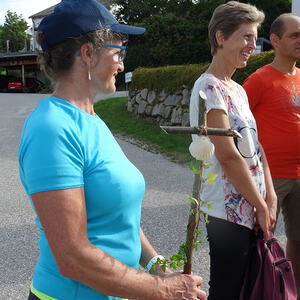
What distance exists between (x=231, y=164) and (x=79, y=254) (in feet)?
3.59

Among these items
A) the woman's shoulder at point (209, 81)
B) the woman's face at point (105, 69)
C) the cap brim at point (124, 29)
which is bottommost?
the woman's shoulder at point (209, 81)

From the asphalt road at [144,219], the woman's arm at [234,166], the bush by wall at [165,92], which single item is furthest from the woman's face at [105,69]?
the bush by wall at [165,92]

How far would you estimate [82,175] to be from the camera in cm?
118

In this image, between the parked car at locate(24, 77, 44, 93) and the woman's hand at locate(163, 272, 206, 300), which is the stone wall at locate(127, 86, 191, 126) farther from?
the parked car at locate(24, 77, 44, 93)

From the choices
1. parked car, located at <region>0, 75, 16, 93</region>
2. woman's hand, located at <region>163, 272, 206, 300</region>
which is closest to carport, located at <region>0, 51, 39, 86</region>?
parked car, located at <region>0, 75, 16, 93</region>

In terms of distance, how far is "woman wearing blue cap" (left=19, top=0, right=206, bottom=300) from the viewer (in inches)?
44.3

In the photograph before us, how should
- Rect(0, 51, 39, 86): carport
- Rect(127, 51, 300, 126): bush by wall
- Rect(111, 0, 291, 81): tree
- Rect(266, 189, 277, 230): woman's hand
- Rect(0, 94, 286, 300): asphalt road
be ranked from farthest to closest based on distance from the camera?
Rect(0, 51, 39, 86): carport < Rect(111, 0, 291, 81): tree < Rect(127, 51, 300, 126): bush by wall < Rect(0, 94, 286, 300): asphalt road < Rect(266, 189, 277, 230): woman's hand

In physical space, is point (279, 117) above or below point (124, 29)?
below

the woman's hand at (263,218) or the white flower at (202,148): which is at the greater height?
the white flower at (202,148)

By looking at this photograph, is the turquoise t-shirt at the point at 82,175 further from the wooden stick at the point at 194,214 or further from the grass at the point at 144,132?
the grass at the point at 144,132

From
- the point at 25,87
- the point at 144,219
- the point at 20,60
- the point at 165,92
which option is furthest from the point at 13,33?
the point at 144,219

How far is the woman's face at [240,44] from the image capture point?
2.19 m

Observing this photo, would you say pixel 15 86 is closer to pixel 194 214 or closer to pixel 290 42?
pixel 290 42

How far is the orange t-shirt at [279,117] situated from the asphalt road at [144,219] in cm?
129
